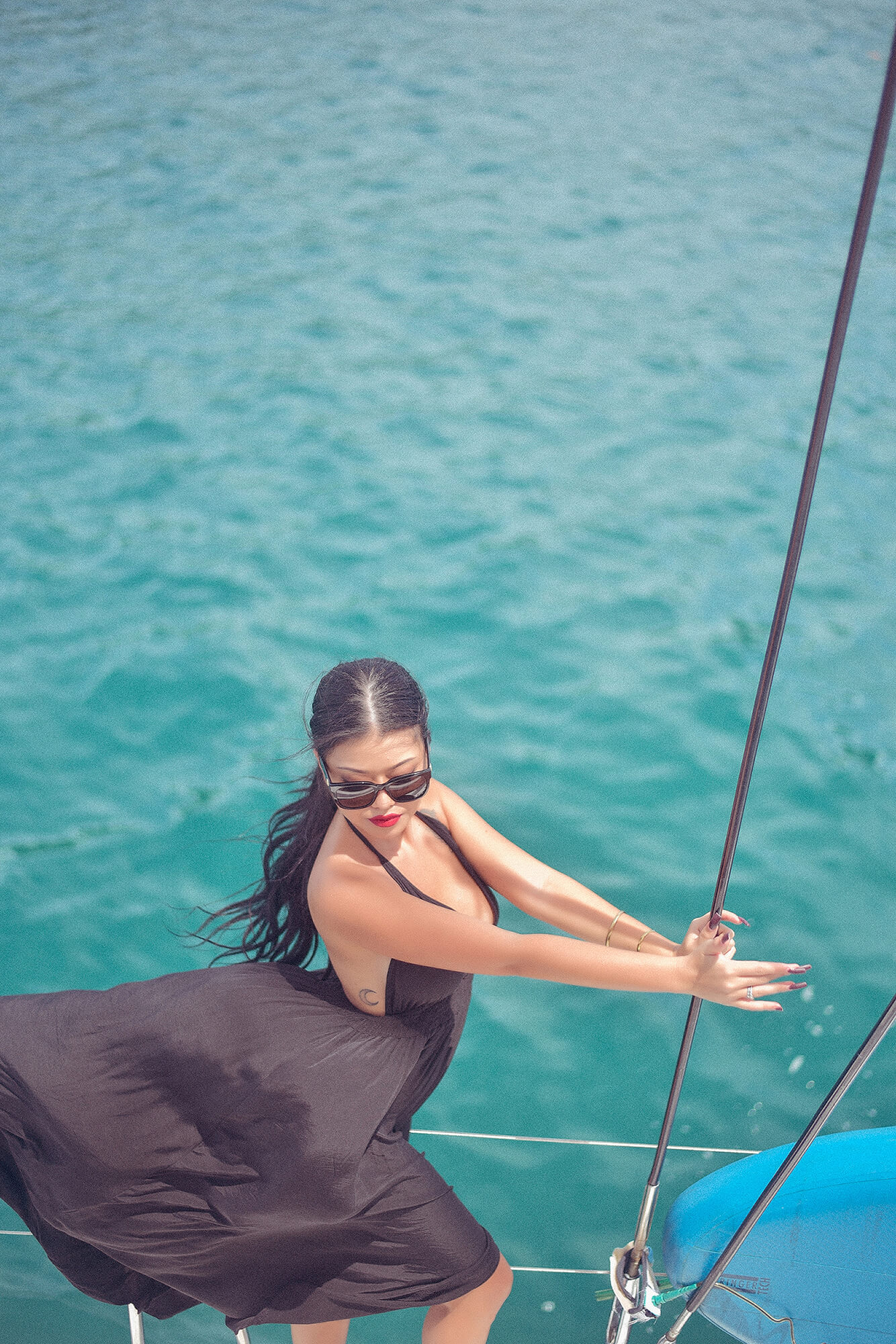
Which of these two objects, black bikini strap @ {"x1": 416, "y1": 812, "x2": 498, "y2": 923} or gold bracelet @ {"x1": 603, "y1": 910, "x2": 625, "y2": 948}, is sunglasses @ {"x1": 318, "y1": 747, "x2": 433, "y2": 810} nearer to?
black bikini strap @ {"x1": 416, "y1": 812, "x2": 498, "y2": 923}

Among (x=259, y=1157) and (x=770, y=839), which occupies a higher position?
(x=259, y=1157)

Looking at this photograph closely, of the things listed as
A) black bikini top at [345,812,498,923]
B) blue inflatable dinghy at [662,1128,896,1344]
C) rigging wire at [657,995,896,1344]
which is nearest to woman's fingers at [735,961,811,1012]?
rigging wire at [657,995,896,1344]

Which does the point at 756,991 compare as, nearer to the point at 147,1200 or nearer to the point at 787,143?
the point at 147,1200

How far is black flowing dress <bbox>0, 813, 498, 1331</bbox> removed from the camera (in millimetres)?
1810

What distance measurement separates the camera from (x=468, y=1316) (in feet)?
6.45

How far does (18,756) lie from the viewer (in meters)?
4.53

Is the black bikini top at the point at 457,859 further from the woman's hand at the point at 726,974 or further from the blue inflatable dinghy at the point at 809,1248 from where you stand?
the blue inflatable dinghy at the point at 809,1248

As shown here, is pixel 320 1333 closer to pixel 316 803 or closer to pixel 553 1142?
pixel 553 1142

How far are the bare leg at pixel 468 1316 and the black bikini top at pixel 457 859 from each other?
0.63 meters

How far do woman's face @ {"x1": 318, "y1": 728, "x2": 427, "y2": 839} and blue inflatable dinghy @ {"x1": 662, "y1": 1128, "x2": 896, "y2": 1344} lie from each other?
1.01 meters

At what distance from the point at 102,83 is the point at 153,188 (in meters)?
2.17

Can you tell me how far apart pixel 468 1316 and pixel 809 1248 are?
2.03ft

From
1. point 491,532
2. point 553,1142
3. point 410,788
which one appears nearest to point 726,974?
point 410,788

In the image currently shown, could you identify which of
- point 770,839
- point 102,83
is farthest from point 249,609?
point 102,83
